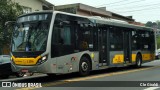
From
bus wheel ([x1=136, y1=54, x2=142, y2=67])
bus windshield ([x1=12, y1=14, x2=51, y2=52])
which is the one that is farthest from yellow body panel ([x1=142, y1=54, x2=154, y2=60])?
bus windshield ([x1=12, y1=14, x2=51, y2=52])

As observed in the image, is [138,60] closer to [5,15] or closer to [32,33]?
[5,15]

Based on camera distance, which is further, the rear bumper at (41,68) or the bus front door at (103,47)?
the bus front door at (103,47)

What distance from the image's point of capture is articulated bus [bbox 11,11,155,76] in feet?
49.8

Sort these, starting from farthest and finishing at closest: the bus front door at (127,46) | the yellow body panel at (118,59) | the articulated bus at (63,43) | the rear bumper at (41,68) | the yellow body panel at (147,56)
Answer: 1. the yellow body panel at (147,56)
2. the bus front door at (127,46)
3. the yellow body panel at (118,59)
4. the articulated bus at (63,43)
5. the rear bumper at (41,68)

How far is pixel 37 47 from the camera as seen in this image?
15.2 m

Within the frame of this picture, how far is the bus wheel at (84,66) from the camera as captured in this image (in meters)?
17.4

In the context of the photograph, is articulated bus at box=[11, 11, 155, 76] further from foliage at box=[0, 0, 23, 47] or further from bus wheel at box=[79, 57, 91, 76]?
foliage at box=[0, 0, 23, 47]

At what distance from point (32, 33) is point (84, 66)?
3.37 m

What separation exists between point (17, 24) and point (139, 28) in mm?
10793

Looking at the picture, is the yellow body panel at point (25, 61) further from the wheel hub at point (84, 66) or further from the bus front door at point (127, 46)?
the bus front door at point (127, 46)

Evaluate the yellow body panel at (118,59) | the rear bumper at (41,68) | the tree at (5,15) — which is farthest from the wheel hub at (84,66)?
the tree at (5,15)

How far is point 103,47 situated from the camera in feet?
64.4

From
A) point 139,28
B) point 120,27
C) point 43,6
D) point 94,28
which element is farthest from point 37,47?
point 43,6

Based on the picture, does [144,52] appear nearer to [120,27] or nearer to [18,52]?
[120,27]
